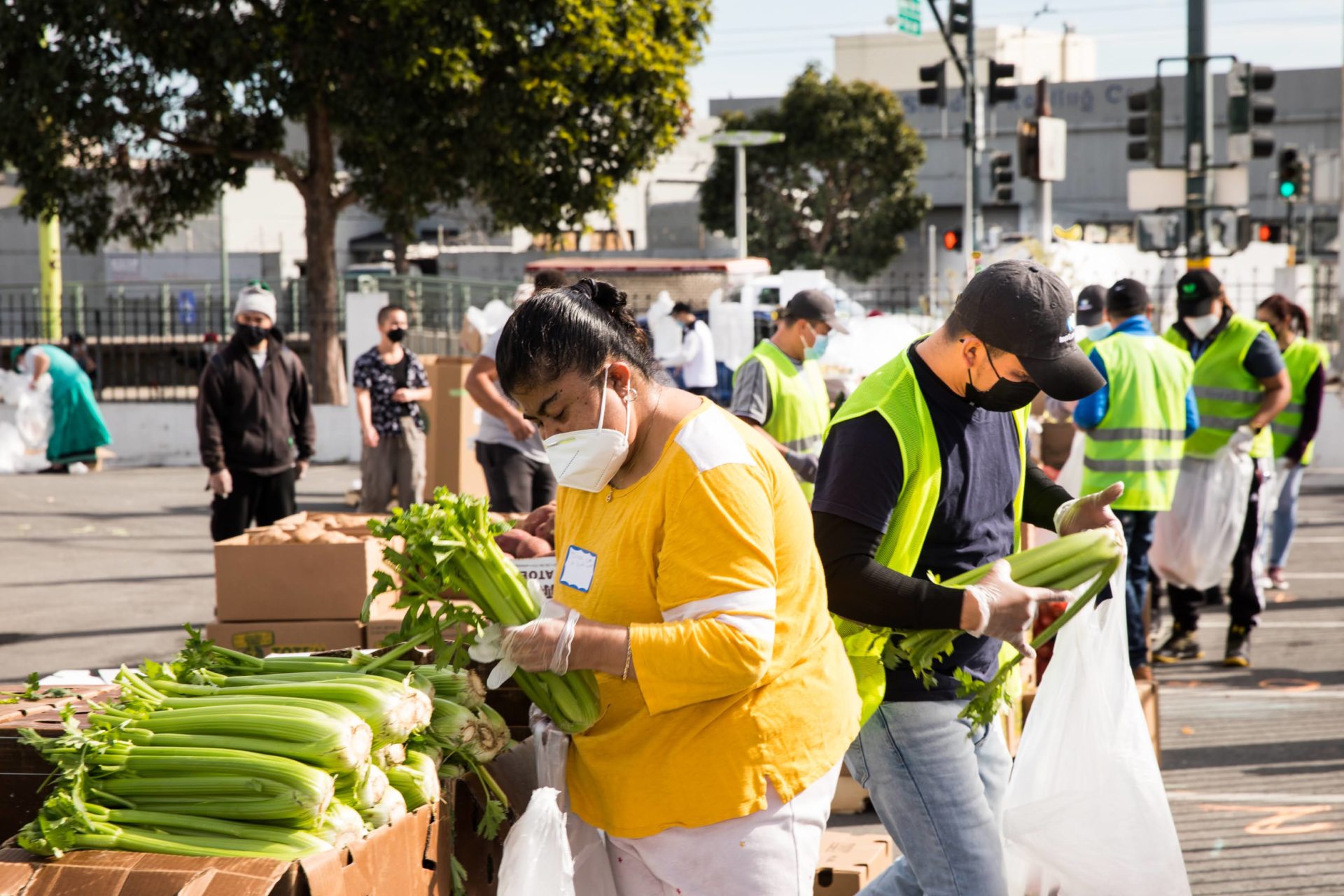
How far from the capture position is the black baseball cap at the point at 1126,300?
681 centimetres

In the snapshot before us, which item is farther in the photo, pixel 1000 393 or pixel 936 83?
pixel 936 83

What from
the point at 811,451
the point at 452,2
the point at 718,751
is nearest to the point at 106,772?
the point at 718,751

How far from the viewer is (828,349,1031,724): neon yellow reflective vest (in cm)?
288

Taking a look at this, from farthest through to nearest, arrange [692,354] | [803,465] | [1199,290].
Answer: [692,354] → [1199,290] → [803,465]

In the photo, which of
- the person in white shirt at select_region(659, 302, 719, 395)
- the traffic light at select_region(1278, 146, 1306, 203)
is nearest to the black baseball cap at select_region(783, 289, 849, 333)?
the person in white shirt at select_region(659, 302, 719, 395)

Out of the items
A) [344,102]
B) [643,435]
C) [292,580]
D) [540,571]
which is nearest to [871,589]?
[643,435]

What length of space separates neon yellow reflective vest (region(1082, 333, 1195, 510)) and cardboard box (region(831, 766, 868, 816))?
7.10 feet

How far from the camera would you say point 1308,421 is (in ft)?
29.5

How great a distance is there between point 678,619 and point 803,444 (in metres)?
4.81

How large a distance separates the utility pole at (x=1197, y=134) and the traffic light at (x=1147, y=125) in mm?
605

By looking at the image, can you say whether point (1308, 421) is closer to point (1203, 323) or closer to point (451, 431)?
point (1203, 323)

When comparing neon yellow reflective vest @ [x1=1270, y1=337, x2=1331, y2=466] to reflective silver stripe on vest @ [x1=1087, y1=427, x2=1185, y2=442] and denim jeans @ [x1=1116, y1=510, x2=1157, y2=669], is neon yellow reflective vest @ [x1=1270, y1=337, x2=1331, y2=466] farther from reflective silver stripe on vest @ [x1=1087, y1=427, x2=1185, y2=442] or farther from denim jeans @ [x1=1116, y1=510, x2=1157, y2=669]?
denim jeans @ [x1=1116, y1=510, x2=1157, y2=669]

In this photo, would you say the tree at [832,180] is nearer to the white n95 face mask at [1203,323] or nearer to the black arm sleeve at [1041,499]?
the white n95 face mask at [1203,323]

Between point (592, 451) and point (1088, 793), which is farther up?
point (592, 451)
